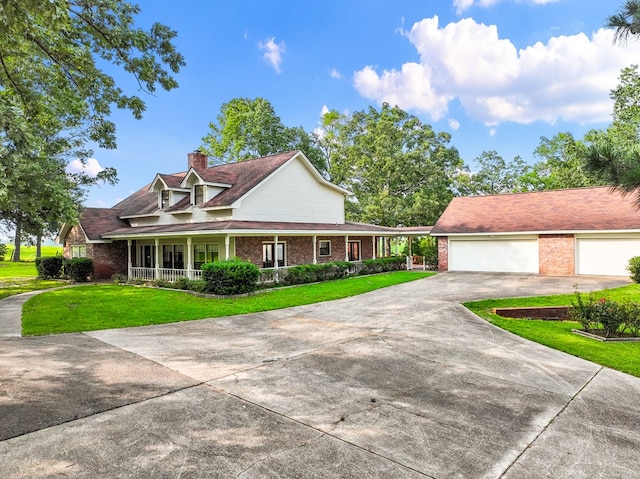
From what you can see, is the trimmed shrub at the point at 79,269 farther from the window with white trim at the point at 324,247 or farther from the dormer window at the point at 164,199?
the window with white trim at the point at 324,247

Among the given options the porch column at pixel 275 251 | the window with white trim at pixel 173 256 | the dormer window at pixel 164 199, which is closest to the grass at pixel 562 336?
the porch column at pixel 275 251

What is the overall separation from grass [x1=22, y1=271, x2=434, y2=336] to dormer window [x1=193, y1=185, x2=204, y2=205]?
5735 mm

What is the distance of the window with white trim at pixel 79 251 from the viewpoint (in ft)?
83.6

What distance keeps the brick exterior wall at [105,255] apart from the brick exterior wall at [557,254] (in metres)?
26.0

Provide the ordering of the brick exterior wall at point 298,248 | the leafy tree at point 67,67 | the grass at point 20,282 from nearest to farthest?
the leafy tree at point 67,67
the grass at point 20,282
the brick exterior wall at point 298,248

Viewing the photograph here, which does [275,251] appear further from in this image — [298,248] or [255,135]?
[255,135]

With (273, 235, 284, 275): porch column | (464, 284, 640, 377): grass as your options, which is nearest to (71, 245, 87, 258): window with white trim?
(273, 235, 284, 275): porch column

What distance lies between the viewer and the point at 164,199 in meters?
23.5

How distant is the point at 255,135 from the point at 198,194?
18.6 m

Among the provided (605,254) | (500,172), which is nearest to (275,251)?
(605,254)

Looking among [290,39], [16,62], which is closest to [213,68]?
[290,39]

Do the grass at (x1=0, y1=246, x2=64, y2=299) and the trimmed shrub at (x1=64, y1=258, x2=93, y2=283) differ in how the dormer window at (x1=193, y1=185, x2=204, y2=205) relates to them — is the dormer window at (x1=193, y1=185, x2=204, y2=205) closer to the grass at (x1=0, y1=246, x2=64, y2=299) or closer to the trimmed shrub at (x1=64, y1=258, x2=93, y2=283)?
the trimmed shrub at (x1=64, y1=258, x2=93, y2=283)

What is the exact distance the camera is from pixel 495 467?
3600 mm

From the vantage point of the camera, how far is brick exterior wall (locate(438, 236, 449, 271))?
25156 millimetres
